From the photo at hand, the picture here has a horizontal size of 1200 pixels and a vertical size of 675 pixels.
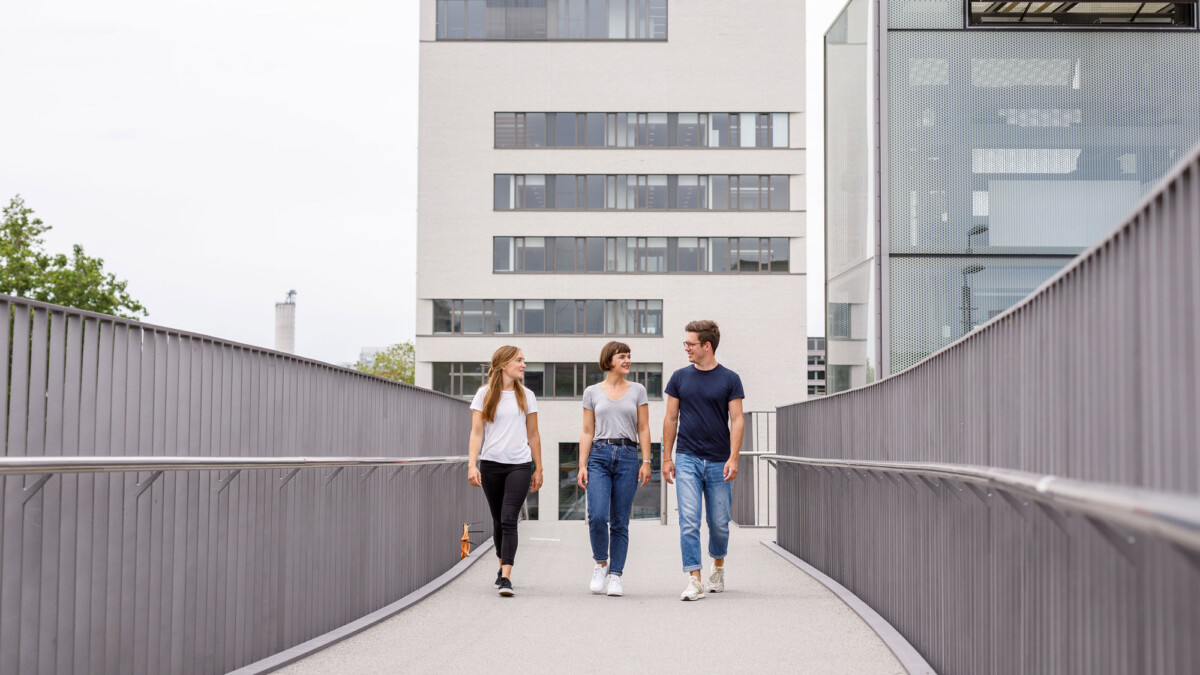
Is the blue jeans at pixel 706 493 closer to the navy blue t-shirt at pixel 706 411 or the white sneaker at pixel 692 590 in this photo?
the navy blue t-shirt at pixel 706 411

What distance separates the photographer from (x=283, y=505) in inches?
265

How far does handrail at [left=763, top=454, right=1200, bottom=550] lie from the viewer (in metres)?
2.09

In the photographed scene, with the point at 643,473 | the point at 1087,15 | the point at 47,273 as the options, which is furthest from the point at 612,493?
the point at 47,273

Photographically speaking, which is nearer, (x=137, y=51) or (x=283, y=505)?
(x=283, y=505)

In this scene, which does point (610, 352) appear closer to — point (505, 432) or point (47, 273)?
point (505, 432)

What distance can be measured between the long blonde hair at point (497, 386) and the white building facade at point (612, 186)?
4602 cm

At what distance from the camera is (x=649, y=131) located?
56.1m

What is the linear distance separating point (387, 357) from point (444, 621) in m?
94.1

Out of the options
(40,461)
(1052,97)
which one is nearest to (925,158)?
→ (1052,97)

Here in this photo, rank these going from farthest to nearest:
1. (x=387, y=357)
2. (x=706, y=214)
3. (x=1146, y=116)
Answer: (x=387, y=357)
(x=706, y=214)
(x=1146, y=116)

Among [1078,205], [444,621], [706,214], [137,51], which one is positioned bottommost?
[444,621]

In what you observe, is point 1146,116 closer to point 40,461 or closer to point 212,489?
point 212,489

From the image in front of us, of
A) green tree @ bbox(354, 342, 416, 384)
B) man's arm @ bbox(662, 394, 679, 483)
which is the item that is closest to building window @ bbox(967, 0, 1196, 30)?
man's arm @ bbox(662, 394, 679, 483)

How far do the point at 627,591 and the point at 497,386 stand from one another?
185 cm
